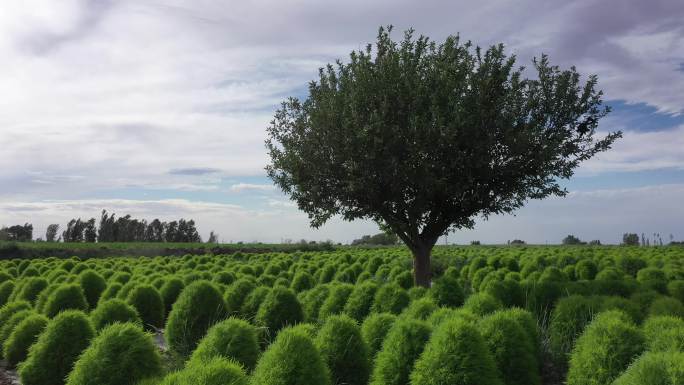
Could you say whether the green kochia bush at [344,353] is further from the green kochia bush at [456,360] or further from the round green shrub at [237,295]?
the round green shrub at [237,295]

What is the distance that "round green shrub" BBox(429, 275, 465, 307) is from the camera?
1501 centimetres

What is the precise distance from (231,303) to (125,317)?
9.81ft

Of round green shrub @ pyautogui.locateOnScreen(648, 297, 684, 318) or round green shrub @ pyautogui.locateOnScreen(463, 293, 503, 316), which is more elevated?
round green shrub @ pyautogui.locateOnScreen(463, 293, 503, 316)

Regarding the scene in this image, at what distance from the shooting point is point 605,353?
771 cm

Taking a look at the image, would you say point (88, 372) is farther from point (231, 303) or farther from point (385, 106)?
point (385, 106)

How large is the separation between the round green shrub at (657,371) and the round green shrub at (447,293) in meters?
9.20

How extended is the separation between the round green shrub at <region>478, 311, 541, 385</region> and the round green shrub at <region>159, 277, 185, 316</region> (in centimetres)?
1312

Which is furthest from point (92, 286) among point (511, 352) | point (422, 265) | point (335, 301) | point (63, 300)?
point (511, 352)

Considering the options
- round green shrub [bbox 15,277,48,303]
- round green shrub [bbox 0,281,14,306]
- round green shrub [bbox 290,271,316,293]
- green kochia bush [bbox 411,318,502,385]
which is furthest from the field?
round green shrub [bbox 0,281,14,306]

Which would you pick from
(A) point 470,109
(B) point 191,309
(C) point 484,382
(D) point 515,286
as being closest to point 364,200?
(A) point 470,109

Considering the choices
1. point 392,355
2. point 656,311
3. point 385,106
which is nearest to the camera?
point 392,355

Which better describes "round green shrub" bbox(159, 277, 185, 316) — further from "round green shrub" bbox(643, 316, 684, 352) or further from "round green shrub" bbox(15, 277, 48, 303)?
"round green shrub" bbox(643, 316, 684, 352)

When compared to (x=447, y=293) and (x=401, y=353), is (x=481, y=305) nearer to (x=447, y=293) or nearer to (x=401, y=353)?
(x=447, y=293)

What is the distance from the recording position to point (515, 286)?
1539 centimetres
